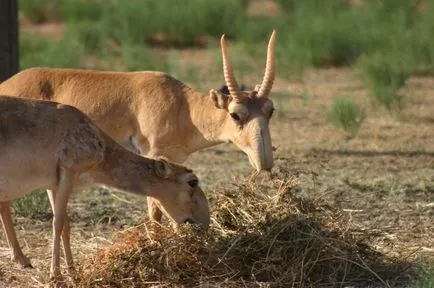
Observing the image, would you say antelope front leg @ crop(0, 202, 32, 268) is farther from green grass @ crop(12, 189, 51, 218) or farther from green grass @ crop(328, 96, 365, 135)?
green grass @ crop(328, 96, 365, 135)

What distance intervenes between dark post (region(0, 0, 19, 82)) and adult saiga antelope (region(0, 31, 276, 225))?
2.46 meters

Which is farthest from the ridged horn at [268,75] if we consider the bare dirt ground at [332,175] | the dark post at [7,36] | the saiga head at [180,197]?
the dark post at [7,36]

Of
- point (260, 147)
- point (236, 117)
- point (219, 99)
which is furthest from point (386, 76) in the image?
point (260, 147)

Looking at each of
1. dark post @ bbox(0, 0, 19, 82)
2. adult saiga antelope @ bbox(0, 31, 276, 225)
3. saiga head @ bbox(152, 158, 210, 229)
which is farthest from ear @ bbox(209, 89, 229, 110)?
dark post @ bbox(0, 0, 19, 82)

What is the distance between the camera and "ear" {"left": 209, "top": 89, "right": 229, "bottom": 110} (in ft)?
38.3

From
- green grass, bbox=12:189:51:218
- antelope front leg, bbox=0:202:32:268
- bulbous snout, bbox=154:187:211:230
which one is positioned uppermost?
bulbous snout, bbox=154:187:211:230

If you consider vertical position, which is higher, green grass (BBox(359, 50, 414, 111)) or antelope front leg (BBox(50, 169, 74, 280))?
antelope front leg (BBox(50, 169, 74, 280))

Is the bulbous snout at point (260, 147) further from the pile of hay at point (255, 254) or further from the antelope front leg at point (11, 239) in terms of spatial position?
the antelope front leg at point (11, 239)

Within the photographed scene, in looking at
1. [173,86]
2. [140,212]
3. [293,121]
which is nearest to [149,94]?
[173,86]

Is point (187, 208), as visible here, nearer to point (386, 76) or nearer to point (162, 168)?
point (162, 168)

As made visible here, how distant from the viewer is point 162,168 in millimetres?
9844

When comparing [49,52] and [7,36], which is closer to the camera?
[7,36]

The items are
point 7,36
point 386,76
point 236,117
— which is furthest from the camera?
point 386,76

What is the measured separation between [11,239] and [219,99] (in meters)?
2.44
